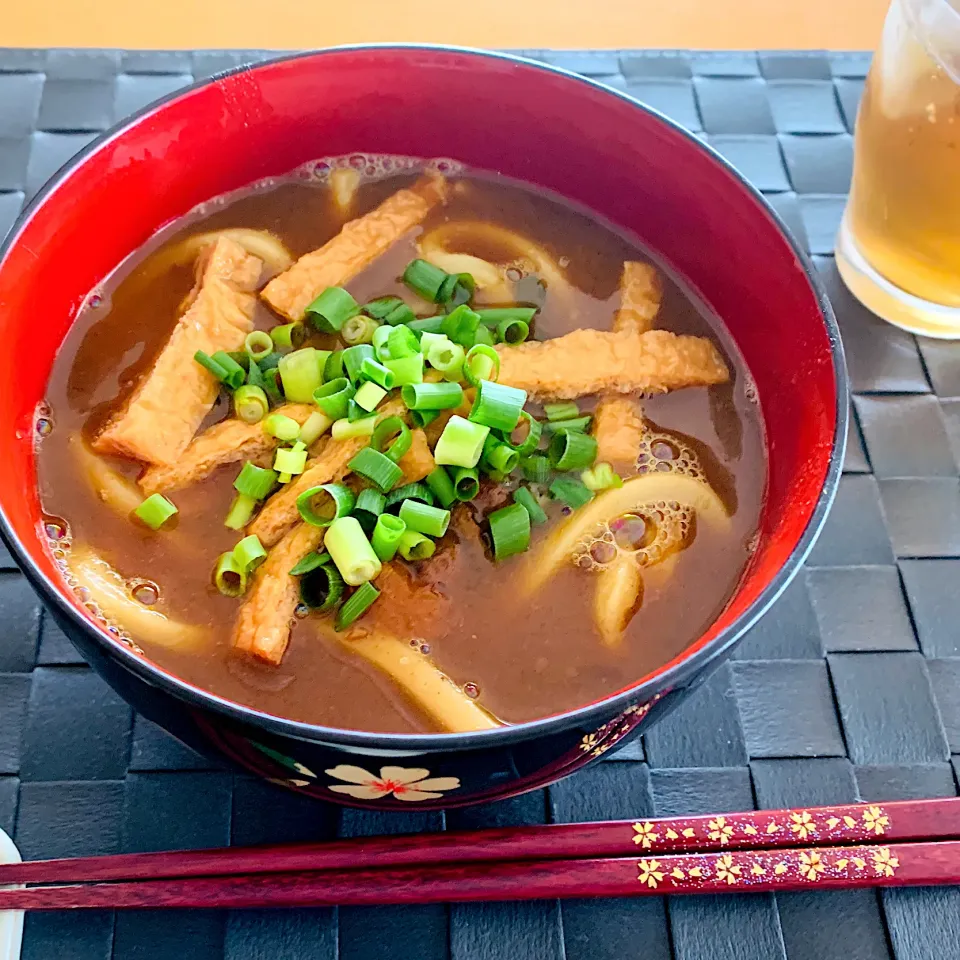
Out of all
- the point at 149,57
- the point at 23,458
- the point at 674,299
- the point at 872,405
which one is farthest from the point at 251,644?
the point at 149,57

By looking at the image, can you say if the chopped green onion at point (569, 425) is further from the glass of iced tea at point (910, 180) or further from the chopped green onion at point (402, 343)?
the glass of iced tea at point (910, 180)

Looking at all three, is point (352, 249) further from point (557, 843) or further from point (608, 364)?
point (557, 843)

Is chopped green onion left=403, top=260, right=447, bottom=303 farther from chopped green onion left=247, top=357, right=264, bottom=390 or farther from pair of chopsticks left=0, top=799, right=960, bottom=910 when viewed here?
pair of chopsticks left=0, top=799, right=960, bottom=910

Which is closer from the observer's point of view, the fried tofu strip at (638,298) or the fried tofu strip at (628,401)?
the fried tofu strip at (628,401)

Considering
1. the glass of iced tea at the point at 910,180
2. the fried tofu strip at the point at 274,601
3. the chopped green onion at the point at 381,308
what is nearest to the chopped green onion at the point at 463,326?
the chopped green onion at the point at 381,308

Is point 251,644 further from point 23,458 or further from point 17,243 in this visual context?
point 17,243

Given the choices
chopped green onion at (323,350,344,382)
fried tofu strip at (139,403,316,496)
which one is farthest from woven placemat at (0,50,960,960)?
chopped green onion at (323,350,344,382)
